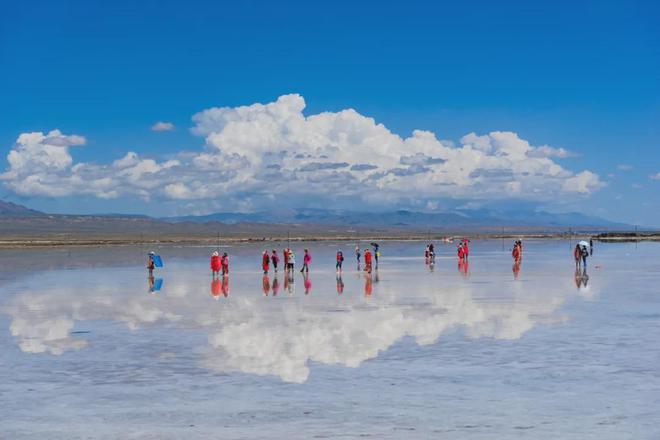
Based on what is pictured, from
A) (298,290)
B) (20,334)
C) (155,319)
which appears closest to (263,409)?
(20,334)

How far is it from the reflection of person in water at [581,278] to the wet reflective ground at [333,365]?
344 cm

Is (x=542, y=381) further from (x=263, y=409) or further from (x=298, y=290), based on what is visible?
(x=298, y=290)

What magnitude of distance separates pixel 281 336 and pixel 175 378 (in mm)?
5207

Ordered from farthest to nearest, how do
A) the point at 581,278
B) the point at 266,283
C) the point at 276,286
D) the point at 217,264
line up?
the point at 217,264, the point at 581,278, the point at 266,283, the point at 276,286

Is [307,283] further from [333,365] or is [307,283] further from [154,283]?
[333,365]

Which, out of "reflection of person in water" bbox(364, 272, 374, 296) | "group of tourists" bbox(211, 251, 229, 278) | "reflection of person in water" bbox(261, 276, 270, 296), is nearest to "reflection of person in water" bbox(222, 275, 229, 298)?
"group of tourists" bbox(211, 251, 229, 278)

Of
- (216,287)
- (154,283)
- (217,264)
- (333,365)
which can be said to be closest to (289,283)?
Answer: (216,287)

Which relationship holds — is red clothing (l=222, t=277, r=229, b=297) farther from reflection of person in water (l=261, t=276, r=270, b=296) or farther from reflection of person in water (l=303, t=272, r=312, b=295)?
reflection of person in water (l=303, t=272, r=312, b=295)

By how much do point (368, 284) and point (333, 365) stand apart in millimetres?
20469

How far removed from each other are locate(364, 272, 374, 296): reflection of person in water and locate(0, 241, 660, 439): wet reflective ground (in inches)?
51.9

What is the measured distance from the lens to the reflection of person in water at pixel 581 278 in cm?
3528

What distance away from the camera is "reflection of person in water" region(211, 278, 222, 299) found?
31391 mm

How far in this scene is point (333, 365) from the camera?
16.1 m

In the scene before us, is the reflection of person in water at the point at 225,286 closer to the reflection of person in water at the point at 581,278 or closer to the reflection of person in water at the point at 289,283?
the reflection of person in water at the point at 289,283
